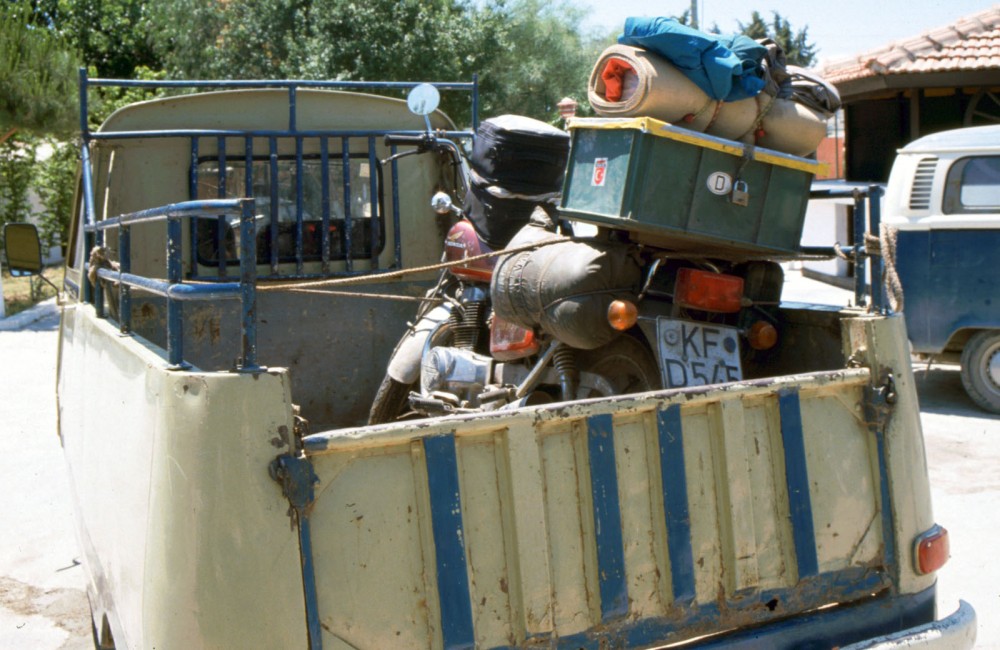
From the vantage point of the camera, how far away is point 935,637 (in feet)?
9.35

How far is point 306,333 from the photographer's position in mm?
5461

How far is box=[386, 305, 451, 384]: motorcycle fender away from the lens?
16.7 ft

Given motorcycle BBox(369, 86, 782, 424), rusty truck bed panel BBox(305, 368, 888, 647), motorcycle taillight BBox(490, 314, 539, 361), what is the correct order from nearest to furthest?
rusty truck bed panel BBox(305, 368, 888, 647) → motorcycle BBox(369, 86, 782, 424) → motorcycle taillight BBox(490, 314, 539, 361)

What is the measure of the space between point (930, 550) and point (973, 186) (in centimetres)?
649

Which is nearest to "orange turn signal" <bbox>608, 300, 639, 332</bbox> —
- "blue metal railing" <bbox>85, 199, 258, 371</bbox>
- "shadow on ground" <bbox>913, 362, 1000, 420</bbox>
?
"blue metal railing" <bbox>85, 199, 258, 371</bbox>

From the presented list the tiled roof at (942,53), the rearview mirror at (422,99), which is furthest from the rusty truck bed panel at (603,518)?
the tiled roof at (942,53)

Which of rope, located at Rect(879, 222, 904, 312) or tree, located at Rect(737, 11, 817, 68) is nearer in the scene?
rope, located at Rect(879, 222, 904, 312)

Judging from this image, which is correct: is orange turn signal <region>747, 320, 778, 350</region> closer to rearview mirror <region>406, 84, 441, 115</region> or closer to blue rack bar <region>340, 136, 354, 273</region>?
rearview mirror <region>406, 84, 441, 115</region>

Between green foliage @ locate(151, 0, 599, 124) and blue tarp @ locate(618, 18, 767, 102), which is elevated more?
green foliage @ locate(151, 0, 599, 124)

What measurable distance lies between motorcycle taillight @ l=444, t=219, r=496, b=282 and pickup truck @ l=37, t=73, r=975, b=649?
4.89ft

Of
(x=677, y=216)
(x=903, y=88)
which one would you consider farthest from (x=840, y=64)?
(x=677, y=216)

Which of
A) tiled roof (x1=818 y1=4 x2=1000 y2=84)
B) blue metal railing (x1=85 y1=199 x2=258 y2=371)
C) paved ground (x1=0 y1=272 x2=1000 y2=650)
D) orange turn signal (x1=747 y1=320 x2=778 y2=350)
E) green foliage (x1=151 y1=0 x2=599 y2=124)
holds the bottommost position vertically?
paved ground (x1=0 y1=272 x2=1000 y2=650)

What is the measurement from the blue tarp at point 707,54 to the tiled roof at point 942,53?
12160mm

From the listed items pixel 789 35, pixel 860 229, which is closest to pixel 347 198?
pixel 860 229
